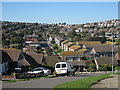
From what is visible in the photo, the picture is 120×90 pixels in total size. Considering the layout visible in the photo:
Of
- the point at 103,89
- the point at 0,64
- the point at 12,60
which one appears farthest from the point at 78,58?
the point at 103,89

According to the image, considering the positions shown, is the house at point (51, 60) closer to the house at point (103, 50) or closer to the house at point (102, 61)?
the house at point (102, 61)

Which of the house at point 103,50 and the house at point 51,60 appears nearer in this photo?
the house at point 51,60

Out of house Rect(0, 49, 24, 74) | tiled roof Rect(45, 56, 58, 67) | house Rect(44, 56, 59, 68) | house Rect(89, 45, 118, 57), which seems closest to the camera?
house Rect(0, 49, 24, 74)

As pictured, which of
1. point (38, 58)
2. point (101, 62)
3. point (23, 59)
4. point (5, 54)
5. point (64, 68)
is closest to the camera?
point (64, 68)

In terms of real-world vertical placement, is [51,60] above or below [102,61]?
above

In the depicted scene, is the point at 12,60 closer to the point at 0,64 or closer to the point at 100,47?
the point at 0,64

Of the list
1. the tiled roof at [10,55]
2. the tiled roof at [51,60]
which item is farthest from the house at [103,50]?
the tiled roof at [10,55]

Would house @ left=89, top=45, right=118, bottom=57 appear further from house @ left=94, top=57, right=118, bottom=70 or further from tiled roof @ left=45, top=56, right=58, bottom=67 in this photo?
tiled roof @ left=45, top=56, right=58, bottom=67

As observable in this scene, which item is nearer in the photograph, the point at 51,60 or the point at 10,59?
the point at 10,59

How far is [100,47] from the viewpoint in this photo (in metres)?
119

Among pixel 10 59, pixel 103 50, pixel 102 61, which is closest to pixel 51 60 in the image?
pixel 102 61

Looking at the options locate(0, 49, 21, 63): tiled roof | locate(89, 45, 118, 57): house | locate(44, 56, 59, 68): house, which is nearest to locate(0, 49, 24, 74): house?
locate(0, 49, 21, 63): tiled roof

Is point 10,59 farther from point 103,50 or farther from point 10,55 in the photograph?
point 103,50

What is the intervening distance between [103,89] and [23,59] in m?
40.8
